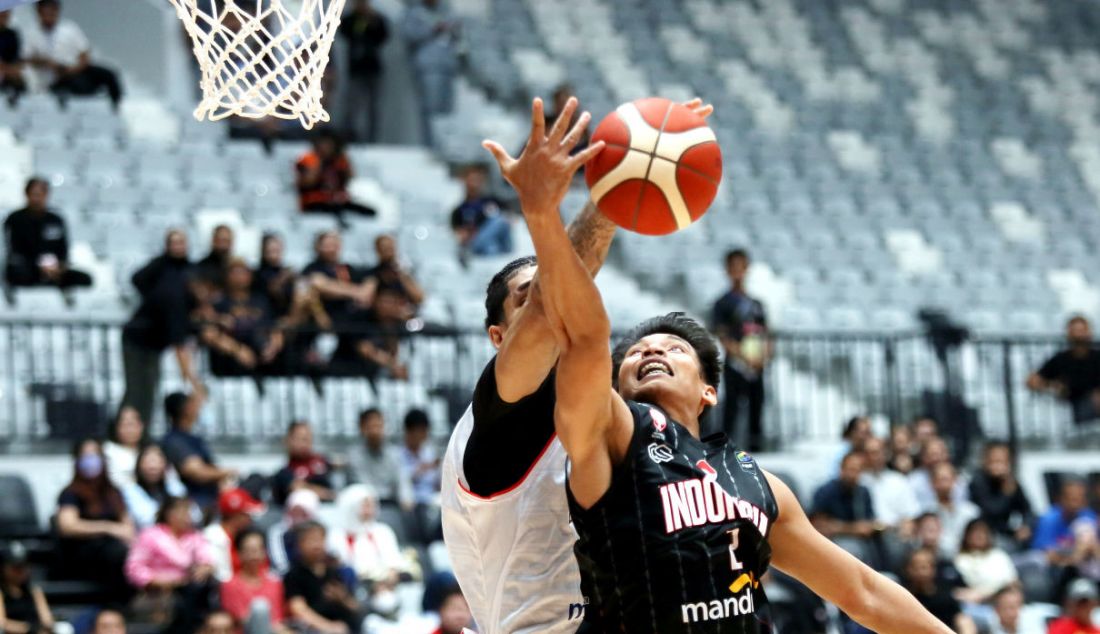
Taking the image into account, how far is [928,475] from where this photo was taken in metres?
12.1

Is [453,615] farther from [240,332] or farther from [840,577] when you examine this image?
[840,577]

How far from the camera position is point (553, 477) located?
4504 millimetres

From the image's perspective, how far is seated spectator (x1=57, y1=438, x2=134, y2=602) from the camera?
949 centimetres

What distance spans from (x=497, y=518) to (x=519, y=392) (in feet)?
1.26

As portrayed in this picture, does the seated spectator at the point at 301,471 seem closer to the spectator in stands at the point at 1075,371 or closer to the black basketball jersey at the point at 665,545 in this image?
the spectator in stands at the point at 1075,371

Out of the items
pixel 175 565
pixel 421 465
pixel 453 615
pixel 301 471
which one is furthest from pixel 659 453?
pixel 421 465

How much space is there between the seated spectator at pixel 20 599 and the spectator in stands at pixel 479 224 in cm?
546

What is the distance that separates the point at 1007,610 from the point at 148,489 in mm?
5090

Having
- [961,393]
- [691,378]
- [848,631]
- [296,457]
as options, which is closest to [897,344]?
[961,393]

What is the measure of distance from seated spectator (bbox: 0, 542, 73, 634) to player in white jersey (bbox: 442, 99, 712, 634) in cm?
504

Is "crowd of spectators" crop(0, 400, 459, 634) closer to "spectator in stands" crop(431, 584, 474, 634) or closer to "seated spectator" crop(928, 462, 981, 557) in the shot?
"spectator in stands" crop(431, 584, 474, 634)

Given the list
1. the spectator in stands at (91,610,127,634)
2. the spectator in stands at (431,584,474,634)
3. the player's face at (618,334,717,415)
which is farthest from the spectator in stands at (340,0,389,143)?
the player's face at (618,334,717,415)

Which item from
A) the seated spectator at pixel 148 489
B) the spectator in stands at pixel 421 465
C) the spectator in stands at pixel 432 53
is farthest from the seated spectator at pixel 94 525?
the spectator in stands at pixel 432 53

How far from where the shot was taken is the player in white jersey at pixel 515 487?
4344 millimetres
